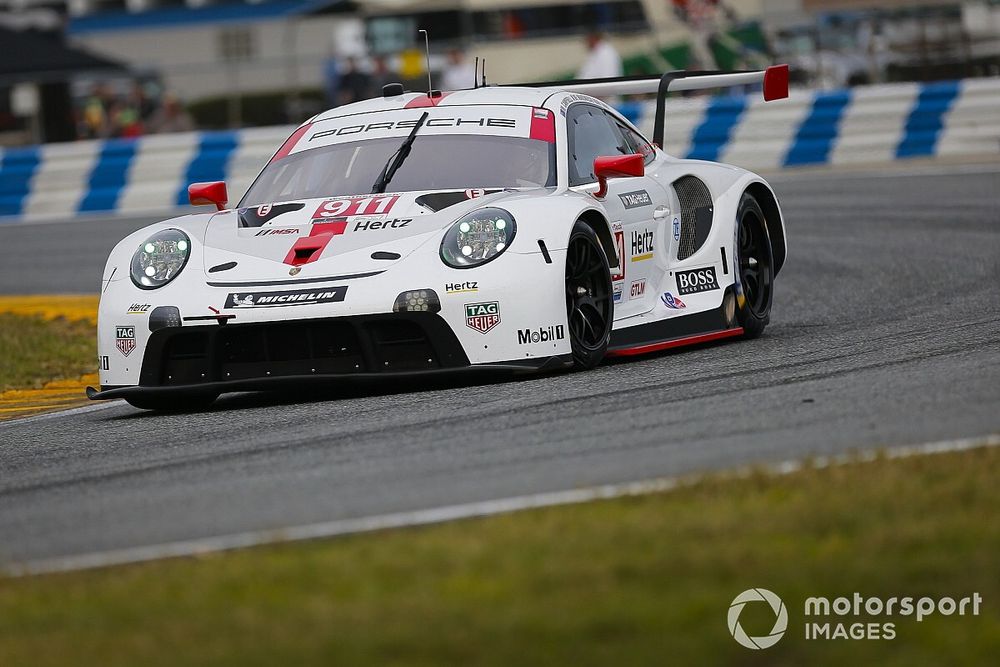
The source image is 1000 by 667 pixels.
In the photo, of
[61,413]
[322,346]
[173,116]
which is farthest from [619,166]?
[173,116]

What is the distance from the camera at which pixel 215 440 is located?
6777 millimetres

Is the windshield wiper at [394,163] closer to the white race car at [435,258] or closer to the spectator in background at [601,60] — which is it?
the white race car at [435,258]

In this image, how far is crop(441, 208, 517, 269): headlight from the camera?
763 centimetres

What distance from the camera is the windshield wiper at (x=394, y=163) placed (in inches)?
340

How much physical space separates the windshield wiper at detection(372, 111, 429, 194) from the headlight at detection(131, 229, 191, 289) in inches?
38.5

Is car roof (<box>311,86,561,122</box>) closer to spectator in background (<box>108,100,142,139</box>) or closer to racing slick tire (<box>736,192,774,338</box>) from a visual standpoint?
racing slick tire (<box>736,192,774,338</box>)

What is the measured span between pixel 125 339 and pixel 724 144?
513 inches

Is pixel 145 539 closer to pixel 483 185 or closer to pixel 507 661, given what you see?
pixel 507 661

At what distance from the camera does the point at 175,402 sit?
828 cm

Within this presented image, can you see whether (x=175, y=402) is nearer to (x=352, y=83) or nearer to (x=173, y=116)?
(x=352, y=83)

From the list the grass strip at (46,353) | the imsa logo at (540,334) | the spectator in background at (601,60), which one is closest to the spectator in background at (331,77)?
the spectator in background at (601,60)

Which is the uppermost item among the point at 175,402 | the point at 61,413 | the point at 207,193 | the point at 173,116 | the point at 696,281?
the point at 207,193

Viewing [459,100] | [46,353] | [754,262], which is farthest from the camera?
[46,353]

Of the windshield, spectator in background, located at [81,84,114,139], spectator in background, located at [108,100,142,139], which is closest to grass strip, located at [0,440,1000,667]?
the windshield
